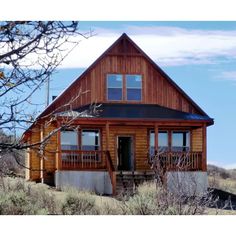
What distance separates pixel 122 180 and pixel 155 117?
64.5 inches

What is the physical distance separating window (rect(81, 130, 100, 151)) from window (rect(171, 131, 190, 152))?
182cm

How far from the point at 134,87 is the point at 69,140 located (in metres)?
1.93

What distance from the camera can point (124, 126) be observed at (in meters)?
18.3

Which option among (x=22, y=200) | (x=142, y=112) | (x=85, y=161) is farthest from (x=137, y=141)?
(x=22, y=200)

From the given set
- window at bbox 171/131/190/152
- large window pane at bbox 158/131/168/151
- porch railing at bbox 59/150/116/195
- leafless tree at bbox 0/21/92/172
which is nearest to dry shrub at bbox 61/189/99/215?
leafless tree at bbox 0/21/92/172

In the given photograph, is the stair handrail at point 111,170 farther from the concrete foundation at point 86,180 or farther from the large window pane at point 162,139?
the large window pane at point 162,139

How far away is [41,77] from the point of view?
26.3ft

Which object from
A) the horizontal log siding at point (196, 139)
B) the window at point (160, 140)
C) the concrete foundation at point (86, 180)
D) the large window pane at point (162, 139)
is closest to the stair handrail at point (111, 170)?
the concrete foundation at point (86, 180)

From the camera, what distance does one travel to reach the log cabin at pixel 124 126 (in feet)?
54.5

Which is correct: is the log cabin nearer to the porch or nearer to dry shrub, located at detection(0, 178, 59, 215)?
the porch

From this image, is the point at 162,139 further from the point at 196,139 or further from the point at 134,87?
the point at 134,87

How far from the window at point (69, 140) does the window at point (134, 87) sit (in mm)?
1534

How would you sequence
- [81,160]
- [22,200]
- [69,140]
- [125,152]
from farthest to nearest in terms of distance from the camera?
1. [125,152]
2. [69,140]
3. [81,160]
4. [22,200]
